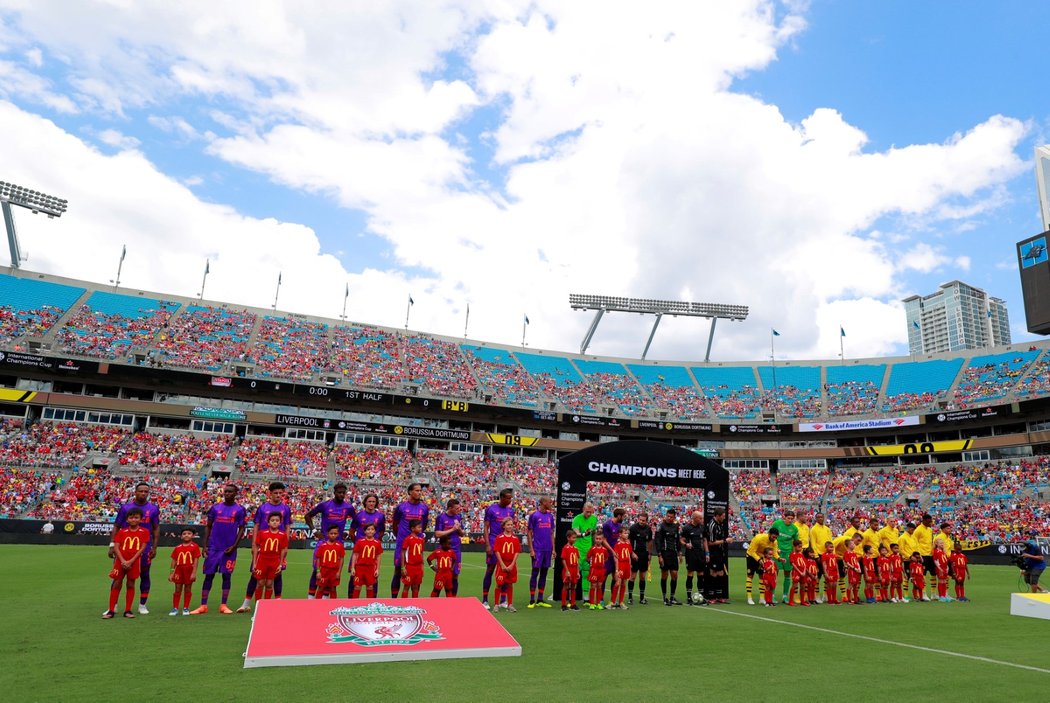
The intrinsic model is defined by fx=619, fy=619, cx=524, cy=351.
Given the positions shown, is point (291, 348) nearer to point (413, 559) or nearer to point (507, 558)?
point (413, 559)

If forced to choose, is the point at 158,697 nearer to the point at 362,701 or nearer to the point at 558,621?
the point at 362,701

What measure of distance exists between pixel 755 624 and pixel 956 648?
2924 millimetres

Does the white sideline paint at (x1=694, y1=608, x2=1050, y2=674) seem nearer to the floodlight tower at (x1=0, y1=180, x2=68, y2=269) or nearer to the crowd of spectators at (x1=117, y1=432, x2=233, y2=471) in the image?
the crowd of spectators at (x1=117, y1=432, x2=233, y2=471)

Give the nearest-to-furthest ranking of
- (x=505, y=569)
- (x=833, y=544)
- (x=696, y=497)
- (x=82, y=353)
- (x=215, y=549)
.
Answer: (x=215, y=549)
(x=505, y=569)
(x=833, y=544)
(x=82, y=353)
(x=696, y=497)

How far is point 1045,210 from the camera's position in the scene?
23.2 meters

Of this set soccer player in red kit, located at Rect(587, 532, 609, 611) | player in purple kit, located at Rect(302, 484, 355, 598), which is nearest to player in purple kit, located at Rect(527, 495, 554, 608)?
soccer player in red kit, located at Rect(587, 532, 609, 611)

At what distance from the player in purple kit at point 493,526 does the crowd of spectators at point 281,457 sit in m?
34.4

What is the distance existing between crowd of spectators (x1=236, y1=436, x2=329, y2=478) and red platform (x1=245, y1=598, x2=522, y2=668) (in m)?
37.1

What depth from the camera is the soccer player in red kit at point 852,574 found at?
14.5 m

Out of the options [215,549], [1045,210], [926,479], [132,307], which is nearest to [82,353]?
[132,307]

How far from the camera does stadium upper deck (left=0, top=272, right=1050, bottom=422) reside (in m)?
46.5

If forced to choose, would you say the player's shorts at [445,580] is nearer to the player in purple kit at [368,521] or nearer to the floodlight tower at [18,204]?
the player in purple kit at [368,521]

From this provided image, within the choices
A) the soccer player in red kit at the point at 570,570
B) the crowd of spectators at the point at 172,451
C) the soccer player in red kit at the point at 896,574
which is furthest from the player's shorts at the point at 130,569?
the crowd of spectators at the point at 172,451

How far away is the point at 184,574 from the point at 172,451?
1436 inches
